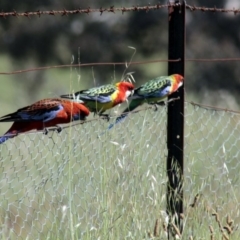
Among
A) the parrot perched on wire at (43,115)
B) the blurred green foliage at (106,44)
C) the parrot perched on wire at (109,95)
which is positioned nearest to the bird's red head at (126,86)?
the parrot perched on wire at (109,95)

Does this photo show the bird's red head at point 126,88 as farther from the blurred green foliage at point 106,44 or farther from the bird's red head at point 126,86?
the blurred green foliage at point 106,44

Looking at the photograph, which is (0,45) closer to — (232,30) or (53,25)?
(53,25)

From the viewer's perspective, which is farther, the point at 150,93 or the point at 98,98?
the point at 150,93

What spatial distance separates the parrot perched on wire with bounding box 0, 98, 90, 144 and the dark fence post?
51cm

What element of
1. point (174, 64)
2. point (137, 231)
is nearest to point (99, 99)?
point (174, 64)

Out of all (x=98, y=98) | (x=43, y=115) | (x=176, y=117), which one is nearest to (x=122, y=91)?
(x=98, y=98)

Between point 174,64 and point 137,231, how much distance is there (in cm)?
138

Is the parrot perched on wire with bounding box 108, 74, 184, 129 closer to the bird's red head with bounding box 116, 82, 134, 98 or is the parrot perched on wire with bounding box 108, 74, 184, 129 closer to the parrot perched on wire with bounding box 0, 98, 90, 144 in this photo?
the bird's red head with bounding box 116, 82, 134, 98

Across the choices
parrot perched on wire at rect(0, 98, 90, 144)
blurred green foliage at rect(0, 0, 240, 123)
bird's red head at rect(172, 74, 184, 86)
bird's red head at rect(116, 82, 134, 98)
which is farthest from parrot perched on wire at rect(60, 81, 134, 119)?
blurred green foliage at rect(0, 0, 240, 123)

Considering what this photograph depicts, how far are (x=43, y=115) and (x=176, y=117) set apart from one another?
70 centimetres

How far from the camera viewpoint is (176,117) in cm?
552

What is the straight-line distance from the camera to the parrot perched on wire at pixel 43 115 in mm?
5230

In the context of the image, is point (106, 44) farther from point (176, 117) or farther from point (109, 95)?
point (176, 117)

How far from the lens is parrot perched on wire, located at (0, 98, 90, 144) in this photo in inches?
206
